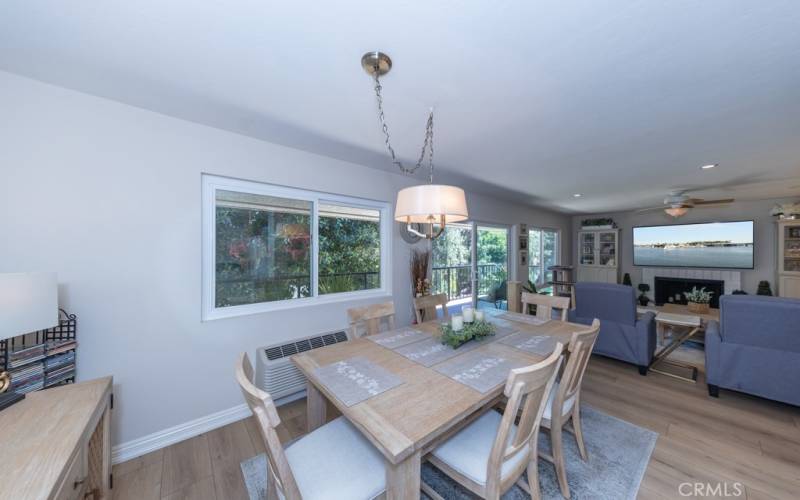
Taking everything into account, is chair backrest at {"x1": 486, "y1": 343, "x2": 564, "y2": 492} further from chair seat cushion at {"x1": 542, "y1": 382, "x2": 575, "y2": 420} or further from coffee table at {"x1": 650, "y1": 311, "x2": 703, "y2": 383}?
coffee table at {"x1": 650, "y1": 311, "x2": 703, "y2": 383}

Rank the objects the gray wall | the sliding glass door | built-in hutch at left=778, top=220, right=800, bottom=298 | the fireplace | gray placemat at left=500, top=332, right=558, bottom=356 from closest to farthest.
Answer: gray placemat at left=500, top=332, right=558, bottom=356, the sliding glass door, built-in hutch at left=778, top=220, right=800, bottom=298, the gray wall, the fireplace

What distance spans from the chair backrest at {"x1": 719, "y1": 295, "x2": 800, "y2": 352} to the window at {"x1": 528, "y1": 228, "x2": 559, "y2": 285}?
353cm

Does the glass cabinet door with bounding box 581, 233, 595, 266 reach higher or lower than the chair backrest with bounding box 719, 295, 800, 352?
higher

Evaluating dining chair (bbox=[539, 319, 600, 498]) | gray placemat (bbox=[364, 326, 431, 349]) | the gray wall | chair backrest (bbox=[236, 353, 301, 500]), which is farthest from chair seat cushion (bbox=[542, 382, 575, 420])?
the gray wall

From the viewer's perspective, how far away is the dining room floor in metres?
1.60

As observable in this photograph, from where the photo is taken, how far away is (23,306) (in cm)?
119

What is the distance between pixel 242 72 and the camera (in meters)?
1.47

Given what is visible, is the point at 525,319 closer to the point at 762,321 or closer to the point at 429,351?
the point at 429,351

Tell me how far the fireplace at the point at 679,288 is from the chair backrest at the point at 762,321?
14.3 ft

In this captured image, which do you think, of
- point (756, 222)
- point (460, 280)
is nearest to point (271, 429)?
point (460, 280)

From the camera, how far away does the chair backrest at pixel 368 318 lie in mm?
2080

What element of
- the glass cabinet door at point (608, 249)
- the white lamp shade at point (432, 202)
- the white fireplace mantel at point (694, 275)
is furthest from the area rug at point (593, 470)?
the glass cabinet door at point (608, 249)

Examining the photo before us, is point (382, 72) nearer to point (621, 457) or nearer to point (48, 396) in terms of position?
point (48, 396)

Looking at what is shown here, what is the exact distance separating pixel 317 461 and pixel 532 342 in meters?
1.42
